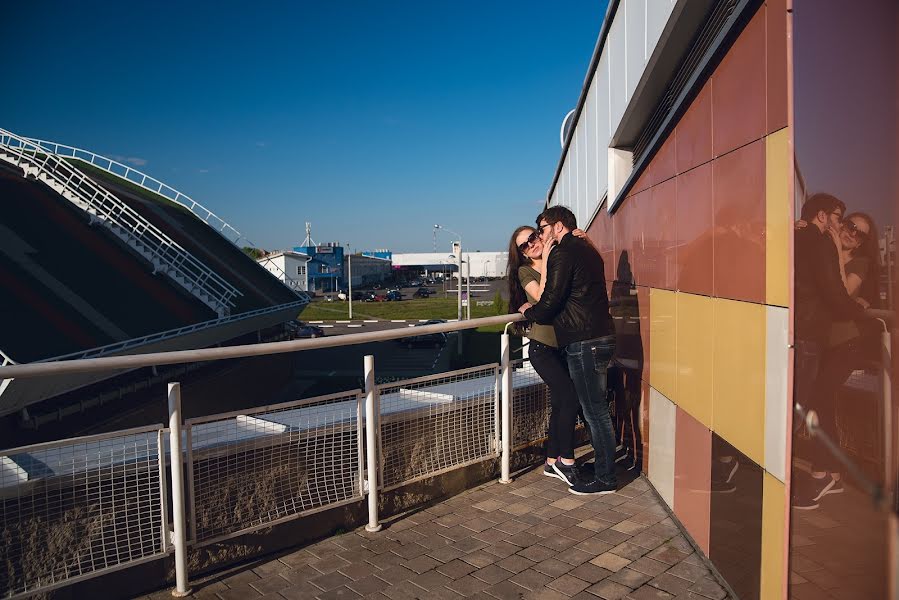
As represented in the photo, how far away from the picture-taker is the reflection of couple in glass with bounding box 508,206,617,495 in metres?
4.18

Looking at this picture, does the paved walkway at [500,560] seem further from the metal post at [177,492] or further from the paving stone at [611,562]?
the metal post at [177,492]

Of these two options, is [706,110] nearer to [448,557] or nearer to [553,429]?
[553,429]

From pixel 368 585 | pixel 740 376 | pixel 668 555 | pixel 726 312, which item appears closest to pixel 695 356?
pixel 726 312

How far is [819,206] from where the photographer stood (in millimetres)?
2123

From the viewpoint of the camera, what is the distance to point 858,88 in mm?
1998

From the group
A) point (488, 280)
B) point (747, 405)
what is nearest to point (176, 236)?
point (747, 405)

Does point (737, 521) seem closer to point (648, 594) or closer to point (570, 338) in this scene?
point (648, 594)

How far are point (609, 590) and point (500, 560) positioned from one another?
60 cm

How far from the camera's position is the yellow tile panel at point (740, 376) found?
8.54ft

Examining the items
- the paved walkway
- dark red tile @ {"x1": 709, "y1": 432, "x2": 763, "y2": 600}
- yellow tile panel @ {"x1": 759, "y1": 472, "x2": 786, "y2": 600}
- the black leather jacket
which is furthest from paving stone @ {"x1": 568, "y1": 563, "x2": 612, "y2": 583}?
the black leather jacket

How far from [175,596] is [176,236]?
32.4 metres

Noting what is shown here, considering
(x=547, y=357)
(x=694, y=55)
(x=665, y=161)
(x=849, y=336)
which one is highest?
(x=694, y=55)

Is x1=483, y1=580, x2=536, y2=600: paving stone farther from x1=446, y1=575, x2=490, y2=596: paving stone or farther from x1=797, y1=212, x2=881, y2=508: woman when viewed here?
x1=797, y1=212, x2=881, y2=508: woman

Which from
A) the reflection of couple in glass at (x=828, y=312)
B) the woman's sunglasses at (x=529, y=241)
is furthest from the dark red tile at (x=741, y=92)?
the woman's sunglasses at (x=529, y=241)
